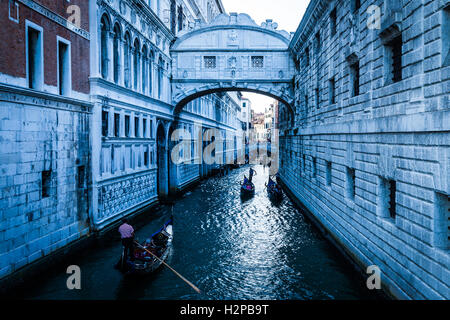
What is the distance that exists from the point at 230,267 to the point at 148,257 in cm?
239

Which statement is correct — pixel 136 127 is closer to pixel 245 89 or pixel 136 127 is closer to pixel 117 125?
pixel 117 125

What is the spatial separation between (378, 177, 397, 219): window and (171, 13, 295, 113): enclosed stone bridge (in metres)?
13.5

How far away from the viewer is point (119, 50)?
1430 centimetres

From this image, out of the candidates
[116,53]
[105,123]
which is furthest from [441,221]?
[116,53]

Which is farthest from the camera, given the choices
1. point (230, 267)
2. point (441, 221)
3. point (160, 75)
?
point (160, 75)

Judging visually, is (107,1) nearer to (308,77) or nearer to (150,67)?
(150,67)

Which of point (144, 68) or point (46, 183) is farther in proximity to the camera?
point (144, 68)

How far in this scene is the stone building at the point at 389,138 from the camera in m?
6.11

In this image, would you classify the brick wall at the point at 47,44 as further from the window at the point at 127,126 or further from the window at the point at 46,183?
the window at the point at 127,126

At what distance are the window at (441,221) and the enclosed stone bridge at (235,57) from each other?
15.9 meters

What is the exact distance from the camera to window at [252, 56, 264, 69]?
843 inches

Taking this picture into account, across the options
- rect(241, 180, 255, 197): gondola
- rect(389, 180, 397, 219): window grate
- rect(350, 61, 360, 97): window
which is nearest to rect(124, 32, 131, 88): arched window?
rect(350, 61, 360, 97): window

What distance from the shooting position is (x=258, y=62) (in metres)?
21.5

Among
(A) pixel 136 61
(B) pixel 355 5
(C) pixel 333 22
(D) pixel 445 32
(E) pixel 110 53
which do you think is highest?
(C) pixel 333 22
